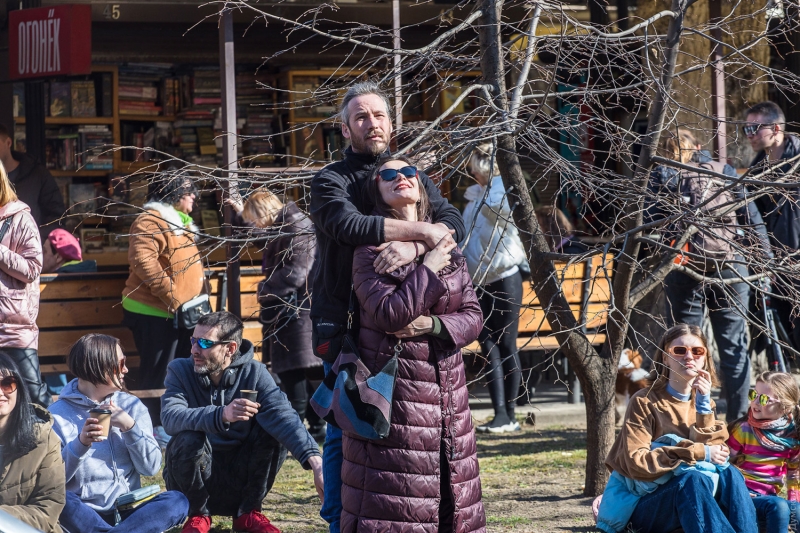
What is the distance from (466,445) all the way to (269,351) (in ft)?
12.7

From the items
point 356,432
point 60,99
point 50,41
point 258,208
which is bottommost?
point 356,432

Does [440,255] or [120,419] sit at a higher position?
[440,255]

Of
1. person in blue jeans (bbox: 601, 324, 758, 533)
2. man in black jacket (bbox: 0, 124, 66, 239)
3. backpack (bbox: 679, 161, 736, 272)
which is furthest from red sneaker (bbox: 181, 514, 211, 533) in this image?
man in black jacket (bbox: 0, 124, 66, 239)

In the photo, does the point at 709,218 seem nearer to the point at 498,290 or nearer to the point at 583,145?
the point at 583,145

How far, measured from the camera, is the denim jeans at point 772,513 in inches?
171

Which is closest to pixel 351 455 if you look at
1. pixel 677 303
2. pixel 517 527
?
pixel 517 527

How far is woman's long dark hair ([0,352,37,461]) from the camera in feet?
12.8

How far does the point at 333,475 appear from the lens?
13.1ft

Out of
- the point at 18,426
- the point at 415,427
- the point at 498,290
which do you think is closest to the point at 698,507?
the point at 415,427

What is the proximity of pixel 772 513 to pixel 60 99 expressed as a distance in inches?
312

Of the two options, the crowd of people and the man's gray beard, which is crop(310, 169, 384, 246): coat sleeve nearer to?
the crowd of people

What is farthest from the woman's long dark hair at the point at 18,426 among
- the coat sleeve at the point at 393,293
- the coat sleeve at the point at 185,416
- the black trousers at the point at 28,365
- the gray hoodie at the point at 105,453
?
the black trousers at the point at 28,365

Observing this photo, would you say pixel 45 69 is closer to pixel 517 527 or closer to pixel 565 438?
pixel 565 438

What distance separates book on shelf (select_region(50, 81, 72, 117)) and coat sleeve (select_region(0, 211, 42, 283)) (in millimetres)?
4747
